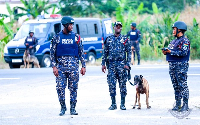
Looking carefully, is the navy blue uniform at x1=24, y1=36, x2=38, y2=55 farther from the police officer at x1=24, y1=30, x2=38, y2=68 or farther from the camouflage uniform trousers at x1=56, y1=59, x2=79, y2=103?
the camouflage uniform trousers at x1=56, y1=59, x2=79, y2=103

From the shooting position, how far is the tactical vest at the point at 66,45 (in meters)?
9.61

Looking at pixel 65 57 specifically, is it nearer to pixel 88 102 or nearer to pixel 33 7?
pixel 88 102

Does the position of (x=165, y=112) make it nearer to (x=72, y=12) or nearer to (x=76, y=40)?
(x=76, y=40)

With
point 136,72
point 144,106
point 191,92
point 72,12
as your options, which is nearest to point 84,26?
point 136,72

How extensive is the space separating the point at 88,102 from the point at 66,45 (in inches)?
99.5

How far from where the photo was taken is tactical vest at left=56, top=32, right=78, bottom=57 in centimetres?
961

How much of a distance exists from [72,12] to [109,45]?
3376cm

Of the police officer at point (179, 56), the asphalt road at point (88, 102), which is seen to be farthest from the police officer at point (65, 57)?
the police officer at point (179, 56)

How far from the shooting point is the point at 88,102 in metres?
11.8

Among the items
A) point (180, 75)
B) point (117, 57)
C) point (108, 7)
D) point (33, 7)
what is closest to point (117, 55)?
point (117, 57)

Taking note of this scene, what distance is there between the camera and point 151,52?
87.9 ft

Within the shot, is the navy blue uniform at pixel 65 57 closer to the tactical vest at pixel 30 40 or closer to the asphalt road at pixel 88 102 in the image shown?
the asphalt road at pixel 88 102

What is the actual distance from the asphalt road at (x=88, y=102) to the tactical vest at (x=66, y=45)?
1149mm

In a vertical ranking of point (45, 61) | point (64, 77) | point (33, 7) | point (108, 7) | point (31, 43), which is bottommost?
point (45, 61)
